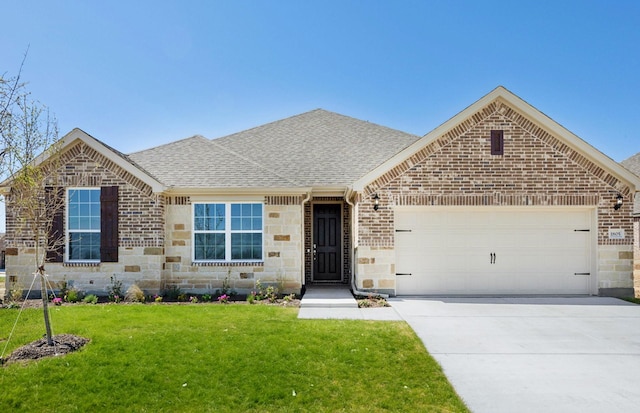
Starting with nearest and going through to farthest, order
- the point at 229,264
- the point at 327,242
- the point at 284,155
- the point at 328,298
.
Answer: the point at 328,298
the point at 229,264
the point at 327,242
the point at 284,155

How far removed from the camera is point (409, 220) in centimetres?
1096

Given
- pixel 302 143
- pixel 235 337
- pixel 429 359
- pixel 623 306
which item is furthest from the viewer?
pixel 302 143

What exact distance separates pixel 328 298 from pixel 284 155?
5647mm

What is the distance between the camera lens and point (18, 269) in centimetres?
1065

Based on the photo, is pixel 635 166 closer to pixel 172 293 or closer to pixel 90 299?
pixel 172 293

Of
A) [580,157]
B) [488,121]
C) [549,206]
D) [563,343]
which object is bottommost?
[563,343]

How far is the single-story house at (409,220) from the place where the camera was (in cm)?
1071

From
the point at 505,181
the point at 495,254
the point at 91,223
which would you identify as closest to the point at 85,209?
the point at 91,223

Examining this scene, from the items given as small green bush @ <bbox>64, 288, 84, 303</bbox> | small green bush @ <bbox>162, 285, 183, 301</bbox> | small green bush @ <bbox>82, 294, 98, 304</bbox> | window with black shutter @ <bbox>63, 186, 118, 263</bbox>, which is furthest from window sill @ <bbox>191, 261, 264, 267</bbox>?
small green bush @ <bbox>64, 288, 84, 303</bbox>

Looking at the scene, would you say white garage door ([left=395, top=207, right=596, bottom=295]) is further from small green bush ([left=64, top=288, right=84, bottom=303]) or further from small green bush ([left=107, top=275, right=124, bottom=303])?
small green bush ([left=64, top=288, right=84, bottom=303])

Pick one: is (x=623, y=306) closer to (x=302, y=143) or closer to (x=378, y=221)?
(x=378, y=221)

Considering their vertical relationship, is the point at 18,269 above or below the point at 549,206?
below

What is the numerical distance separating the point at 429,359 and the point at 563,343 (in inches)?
104

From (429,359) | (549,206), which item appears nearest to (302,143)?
(549,206)
